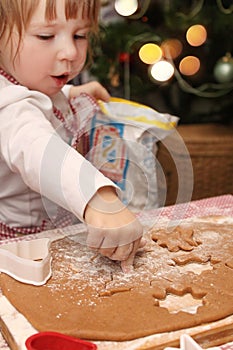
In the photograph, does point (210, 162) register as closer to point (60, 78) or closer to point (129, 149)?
point (129, 149)

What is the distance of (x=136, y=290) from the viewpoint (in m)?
0.78

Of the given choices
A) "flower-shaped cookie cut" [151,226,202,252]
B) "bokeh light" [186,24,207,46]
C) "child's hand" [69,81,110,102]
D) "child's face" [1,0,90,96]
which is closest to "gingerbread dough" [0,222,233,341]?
"flower-shaped cookie cut" [151,226,202,252]

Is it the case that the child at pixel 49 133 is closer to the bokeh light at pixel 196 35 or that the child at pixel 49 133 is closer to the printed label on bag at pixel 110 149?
the printed label on bag at pixel 110 149

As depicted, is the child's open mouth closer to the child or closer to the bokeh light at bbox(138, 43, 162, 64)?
the child

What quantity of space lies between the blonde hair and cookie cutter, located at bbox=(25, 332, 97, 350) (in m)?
0.56

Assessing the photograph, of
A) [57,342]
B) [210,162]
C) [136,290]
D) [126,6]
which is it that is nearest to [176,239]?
[136,290]

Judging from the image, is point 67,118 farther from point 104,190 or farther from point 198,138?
point 198,138

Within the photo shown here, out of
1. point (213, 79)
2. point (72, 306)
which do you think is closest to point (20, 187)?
point (72, 306)

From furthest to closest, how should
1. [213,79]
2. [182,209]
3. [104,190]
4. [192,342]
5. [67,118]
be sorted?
[213,79] → [67,118] → [182,209] → [104,190] → [192,342]

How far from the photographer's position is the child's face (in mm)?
995

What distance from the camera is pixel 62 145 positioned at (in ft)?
2.83

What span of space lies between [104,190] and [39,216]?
15.5 inches

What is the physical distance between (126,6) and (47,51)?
105 cm

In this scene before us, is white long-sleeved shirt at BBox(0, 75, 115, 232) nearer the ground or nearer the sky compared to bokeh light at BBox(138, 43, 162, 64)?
nearer the sky
